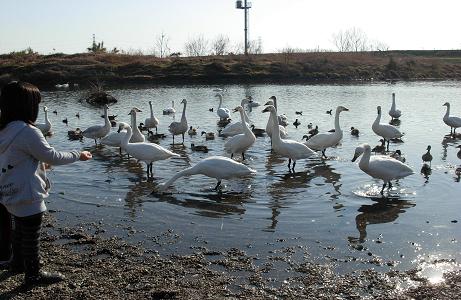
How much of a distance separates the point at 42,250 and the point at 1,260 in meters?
1.10

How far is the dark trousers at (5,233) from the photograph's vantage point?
6.02 metres

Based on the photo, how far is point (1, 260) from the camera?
6.24m

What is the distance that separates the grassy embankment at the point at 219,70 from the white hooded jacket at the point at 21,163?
47768 millimetres

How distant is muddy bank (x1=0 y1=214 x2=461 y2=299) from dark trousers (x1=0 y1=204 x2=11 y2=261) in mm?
248

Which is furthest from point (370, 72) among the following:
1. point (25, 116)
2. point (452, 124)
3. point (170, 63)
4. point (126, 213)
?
point (25, 116)

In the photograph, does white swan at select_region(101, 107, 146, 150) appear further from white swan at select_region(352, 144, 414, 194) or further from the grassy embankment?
the grassy embankment

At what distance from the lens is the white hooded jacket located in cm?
544

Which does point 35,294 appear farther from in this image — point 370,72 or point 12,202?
point 370,72

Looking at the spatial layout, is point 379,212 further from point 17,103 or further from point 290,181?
point 17,103

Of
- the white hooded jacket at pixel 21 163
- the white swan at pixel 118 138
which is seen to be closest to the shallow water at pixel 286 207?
the white swan at pixel 118 138

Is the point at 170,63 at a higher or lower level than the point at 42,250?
higher

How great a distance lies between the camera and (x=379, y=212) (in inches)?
378

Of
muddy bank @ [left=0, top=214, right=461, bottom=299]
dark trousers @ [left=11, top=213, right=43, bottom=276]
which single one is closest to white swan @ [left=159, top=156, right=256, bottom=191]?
muddy bank @ [left=0, top=214, right=461, bottom=299]

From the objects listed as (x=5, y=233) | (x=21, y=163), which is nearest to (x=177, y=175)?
(x=5, y=233)
